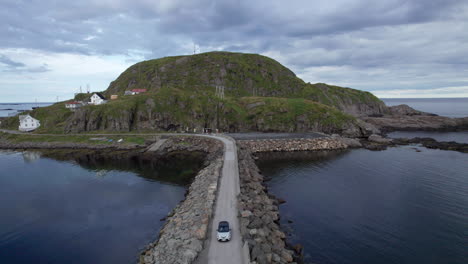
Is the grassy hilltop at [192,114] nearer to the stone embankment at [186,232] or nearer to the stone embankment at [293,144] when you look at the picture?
the stone embankment at [293,144]

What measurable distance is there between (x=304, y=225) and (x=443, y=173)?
41.9 metres

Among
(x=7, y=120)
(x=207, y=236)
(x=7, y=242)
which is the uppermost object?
(x=7, y=120)

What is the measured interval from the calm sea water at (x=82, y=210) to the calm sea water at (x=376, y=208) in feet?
65.2

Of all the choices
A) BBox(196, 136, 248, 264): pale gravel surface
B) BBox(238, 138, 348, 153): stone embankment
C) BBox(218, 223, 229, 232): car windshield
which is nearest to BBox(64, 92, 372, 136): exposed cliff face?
BBox(238, 138, 348, 153): stone embankment

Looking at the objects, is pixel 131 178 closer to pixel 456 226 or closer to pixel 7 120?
pixel 456 226

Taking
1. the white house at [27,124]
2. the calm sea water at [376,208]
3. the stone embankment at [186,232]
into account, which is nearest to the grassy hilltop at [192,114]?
the white house at [27,124]

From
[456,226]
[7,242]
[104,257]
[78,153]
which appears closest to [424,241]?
[456,226]

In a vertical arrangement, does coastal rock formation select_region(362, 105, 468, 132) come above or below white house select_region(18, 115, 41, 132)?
above

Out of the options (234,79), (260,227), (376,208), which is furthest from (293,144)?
(234,79)

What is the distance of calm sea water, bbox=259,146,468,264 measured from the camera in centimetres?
2559

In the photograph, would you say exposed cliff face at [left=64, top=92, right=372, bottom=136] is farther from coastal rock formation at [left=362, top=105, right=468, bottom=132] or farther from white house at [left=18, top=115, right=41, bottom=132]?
coastal rock formation at [left=362, top=105, right=468, bottom=132]

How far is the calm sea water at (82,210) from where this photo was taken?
26.2m

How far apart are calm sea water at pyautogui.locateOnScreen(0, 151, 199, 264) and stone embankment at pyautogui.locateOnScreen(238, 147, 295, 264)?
1189 centimetres

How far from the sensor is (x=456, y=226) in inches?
1188
